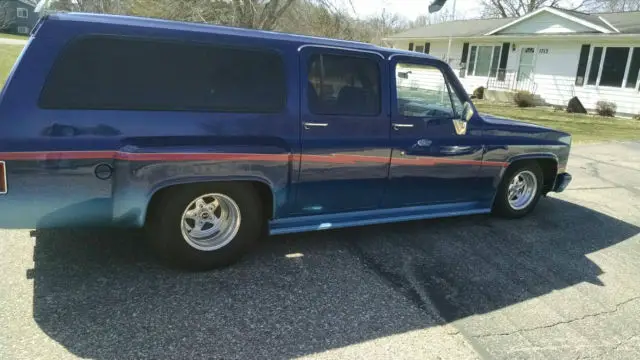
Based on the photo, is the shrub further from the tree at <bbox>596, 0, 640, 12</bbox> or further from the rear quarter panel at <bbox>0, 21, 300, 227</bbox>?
the tree at <bbox>596, 0, 640, 12</bbox>

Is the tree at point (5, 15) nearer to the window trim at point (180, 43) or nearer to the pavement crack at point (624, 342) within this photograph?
the window trim at point (180, 43)

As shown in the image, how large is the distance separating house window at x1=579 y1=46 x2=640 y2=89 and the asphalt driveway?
701 inches

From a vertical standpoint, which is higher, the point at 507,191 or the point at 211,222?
the point at 507,191

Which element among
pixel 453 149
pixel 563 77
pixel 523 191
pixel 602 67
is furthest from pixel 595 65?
pixel 453 149

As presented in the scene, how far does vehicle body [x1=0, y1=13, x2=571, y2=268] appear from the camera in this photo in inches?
123

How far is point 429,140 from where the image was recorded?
4.71 metres

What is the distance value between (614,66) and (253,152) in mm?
21394

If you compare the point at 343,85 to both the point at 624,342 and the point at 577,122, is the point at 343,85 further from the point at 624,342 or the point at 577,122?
the point at 577,122

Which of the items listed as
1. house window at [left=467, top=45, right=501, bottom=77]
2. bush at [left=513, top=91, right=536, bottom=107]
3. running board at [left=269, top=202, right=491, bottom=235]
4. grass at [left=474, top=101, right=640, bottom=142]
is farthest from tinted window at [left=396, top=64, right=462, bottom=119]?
house window at [left=467, top=45, right=501, bottom=77]

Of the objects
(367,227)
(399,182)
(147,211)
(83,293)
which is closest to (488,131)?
(399,182)

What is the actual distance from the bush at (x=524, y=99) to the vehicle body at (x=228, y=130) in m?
18.6

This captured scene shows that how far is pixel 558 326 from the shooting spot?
3.50m

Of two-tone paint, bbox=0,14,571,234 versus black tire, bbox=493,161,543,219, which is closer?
two-tone paint, bbox=0,14,571,234

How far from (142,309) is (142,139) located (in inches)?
45.9
